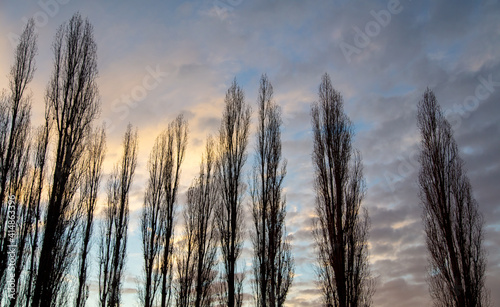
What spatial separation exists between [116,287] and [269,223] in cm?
1045

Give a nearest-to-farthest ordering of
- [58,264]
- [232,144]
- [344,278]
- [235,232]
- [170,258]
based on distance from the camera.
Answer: [58,264], [344,278], [235,232], [232,144], [170,258]

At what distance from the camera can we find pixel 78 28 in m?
15.2

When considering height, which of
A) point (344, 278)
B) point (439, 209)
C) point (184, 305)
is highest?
point (439, 209)

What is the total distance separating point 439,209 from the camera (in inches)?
723

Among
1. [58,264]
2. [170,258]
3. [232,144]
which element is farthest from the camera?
[170,258]

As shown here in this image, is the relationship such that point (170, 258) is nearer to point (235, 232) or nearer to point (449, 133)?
point (235, 232)

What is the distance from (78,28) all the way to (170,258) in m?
12.4

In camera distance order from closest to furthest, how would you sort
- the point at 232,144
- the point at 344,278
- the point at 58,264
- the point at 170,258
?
the point at 58,264
the point at 344,278
the point at 232,144
the point at 170,258

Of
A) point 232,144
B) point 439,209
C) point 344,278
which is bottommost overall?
point 344,278

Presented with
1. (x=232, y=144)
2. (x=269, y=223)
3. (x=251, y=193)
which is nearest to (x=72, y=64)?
(x=232, y=144)

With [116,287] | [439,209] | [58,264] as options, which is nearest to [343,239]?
[439,209]

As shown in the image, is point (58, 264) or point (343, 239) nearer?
point (58, 264)

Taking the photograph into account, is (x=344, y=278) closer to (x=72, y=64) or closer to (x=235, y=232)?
(x=235, y=232)

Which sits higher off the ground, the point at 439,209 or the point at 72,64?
the point at 72,64
